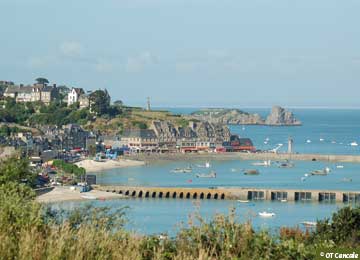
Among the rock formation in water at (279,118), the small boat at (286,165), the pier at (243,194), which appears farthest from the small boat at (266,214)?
the rock formation in water at (279,118)

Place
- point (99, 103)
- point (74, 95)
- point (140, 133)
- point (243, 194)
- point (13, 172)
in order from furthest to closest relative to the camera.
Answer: point (74, 95)
point (99, 103)
point (140, 133)
point (243, 194)
point (13, 172)

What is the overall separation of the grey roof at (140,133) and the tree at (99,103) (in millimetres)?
5344

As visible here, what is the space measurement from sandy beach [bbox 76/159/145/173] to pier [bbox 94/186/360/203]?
38.8 feet

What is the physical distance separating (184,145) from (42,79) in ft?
56.0

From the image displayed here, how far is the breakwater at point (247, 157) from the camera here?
5600 cm

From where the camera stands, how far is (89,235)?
501cm

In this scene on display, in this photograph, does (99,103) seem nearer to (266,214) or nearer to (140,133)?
(140,133)

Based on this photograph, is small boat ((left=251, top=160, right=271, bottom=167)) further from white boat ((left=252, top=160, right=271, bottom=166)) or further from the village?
the village

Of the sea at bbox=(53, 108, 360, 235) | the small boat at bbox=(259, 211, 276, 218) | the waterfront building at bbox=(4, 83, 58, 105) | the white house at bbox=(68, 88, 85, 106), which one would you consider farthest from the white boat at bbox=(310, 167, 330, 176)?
the waterfront building at bbox=(4, 83, 58, 105)

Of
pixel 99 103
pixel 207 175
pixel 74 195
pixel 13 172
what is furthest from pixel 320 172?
pixel 13 172

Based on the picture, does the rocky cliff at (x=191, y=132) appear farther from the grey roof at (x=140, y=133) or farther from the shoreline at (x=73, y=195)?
the shoreline at (x=73, y=195)

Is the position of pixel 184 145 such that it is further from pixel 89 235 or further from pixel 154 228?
pixel 89 235

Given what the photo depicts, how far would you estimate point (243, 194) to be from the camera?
32.9 m

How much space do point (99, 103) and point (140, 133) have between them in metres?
7.33
